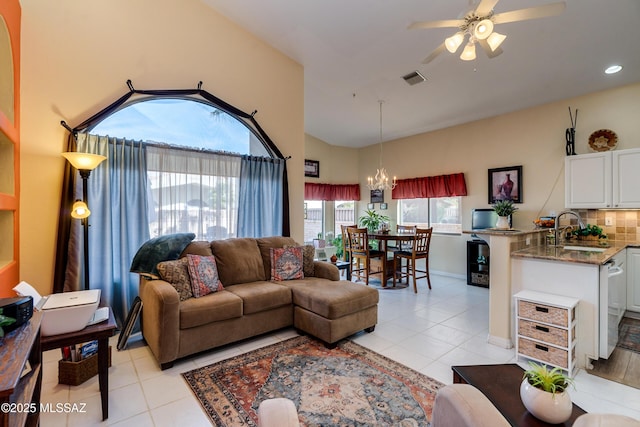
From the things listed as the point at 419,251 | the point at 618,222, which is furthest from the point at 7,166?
the point at 618,222

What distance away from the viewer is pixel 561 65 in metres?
3.68

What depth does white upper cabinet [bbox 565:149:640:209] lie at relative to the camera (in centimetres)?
372

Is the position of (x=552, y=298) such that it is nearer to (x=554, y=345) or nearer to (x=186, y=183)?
(x=554, y=345)

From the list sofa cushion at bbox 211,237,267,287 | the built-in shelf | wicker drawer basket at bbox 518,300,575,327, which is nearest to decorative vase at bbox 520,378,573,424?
wicker drawer basket at bbox 518,300,575,327

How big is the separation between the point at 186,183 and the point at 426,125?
4656 mm

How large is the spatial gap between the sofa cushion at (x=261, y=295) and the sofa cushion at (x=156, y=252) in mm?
689

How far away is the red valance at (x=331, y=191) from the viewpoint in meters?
6.86

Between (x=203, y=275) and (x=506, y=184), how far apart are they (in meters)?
5.02

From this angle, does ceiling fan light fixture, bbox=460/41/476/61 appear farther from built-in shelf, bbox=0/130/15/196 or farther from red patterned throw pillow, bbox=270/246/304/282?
built-in shelf, bbox=0/130/15/196

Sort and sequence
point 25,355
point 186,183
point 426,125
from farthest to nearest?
point 426,125, point 186,183, point 25,355

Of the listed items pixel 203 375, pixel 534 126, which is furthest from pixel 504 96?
pixel 203 375

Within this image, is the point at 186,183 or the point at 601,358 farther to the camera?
the point at 186,183

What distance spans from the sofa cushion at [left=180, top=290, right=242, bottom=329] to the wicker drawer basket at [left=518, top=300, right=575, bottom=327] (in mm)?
2558

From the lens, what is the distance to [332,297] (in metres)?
2.87
